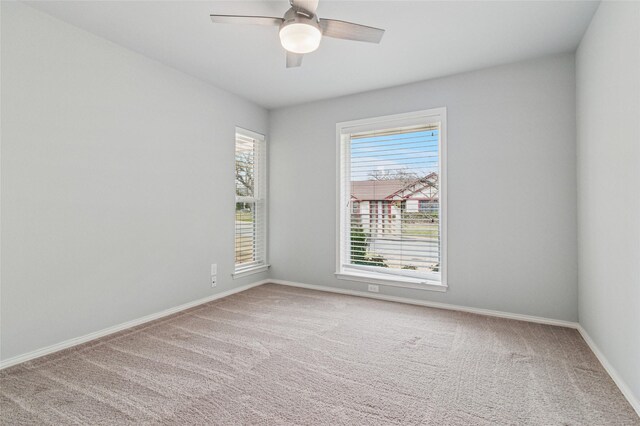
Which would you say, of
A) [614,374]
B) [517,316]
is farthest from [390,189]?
[614,374]

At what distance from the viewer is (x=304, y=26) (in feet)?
6.37

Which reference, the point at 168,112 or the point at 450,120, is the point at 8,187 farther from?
the point at 450,120

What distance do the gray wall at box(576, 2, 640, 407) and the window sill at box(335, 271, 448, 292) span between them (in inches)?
50.1

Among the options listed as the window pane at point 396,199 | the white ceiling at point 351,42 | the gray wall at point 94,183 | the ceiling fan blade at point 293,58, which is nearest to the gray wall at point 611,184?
the white ceiling at point 351,42

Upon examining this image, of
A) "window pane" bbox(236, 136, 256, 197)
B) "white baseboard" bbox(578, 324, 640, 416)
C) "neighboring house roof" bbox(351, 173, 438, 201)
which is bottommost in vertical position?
"white baseboard" bbox(578, 324, 640, 416)

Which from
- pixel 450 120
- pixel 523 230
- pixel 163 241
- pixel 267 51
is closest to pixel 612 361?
pixel 523 230

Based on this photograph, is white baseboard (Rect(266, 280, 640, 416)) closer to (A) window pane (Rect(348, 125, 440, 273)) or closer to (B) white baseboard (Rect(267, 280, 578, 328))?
(B) white baseboard (Rect(267, 280, 578, 328))

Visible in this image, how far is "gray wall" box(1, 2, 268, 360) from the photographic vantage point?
7.20 feet

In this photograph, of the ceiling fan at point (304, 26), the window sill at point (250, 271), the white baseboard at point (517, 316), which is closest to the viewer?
the white baseboard at point (517, 316)

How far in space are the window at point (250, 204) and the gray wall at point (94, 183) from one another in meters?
0.50

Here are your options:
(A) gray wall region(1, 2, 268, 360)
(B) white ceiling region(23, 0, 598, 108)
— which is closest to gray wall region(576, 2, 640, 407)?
(B) white ceiling region(23, 0, 598, 108)

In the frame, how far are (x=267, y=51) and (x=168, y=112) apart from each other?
121 cm

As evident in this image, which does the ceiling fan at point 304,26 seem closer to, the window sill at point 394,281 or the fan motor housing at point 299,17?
the fan motor housing at point 299,17

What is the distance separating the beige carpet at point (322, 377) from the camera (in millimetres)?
1660
